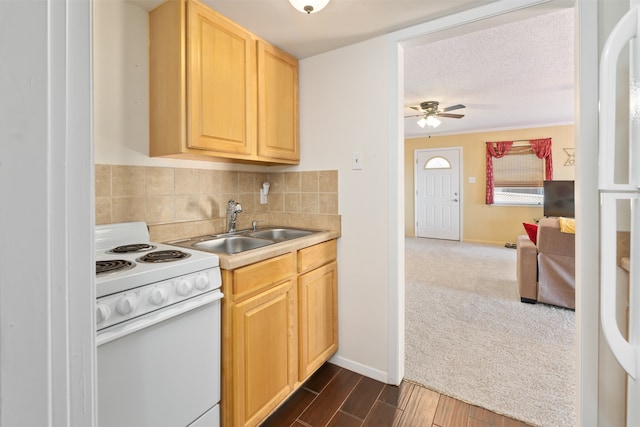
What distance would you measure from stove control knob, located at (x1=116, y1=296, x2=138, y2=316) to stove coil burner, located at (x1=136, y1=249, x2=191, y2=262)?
254mm

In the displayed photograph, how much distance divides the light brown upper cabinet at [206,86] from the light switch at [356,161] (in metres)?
0.55

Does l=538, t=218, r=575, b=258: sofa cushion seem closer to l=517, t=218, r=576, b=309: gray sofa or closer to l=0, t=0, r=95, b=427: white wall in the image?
l=517, t=218, r=576, b=309: gray sofa

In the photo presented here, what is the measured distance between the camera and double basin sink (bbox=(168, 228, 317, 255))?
173 centimetres

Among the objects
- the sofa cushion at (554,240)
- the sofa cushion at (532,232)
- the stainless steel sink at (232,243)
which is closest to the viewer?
the stainless steel sink at (232,243)

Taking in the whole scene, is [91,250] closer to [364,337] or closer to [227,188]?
[227,188]

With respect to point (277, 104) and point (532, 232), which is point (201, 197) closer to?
point (277, 104)

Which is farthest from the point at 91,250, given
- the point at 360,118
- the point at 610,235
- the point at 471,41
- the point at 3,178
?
the point at 471,41

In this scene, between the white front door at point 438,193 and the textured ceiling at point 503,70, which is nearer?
the textured ceiling at point 503,70

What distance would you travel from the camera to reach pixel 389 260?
74.4 inches

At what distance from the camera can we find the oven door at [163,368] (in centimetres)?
96

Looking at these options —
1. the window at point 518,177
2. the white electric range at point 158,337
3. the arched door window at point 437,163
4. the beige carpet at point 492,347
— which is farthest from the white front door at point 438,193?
the white electric range at point 158,337

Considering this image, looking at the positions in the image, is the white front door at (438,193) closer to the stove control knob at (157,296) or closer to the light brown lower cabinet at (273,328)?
the light brown lower cabinet at (273,328)

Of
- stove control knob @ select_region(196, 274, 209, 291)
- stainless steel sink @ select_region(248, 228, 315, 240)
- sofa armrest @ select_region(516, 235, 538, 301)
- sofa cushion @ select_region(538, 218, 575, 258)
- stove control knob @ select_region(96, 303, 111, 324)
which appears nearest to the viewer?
stove control knob @ select_region(96, 303, 111, 324)

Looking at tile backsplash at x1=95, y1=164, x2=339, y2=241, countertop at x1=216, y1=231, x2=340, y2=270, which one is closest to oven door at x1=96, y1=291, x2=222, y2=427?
countertop at x1=216, y1=231, x2=340, y2=270
